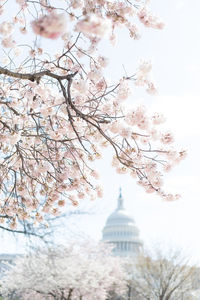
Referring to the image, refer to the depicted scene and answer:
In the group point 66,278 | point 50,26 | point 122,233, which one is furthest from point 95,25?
point 122,233

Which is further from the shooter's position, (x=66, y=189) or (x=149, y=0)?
(x=66, y=189)

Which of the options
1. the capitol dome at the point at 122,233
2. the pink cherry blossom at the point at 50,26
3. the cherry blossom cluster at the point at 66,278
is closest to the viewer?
the pink cherry blossom at the point at 50,26

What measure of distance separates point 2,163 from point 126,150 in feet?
5.04

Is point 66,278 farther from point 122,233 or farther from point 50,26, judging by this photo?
point 122,233

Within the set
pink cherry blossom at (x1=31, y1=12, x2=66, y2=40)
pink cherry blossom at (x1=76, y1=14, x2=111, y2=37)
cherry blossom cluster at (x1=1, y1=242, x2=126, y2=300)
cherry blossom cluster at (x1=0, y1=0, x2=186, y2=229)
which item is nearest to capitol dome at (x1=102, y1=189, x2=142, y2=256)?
cherry blossom cluster at (x1=1, y1=242, x2=126, y2=300)

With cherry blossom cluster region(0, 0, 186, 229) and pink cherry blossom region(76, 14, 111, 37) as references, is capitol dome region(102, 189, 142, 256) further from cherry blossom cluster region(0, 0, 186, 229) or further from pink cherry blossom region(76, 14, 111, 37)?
pink cherry blossom region(76, 14, 111, 37)

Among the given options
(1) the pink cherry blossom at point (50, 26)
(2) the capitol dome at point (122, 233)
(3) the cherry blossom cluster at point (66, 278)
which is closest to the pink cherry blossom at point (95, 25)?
(1) the pink cherry blossom at point (50, 26)

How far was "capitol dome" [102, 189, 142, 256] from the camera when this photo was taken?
67750 mm

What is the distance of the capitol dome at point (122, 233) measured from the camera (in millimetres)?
67750

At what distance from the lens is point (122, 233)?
67750mm

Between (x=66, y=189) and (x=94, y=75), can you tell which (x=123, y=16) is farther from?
(x=66, y=189)

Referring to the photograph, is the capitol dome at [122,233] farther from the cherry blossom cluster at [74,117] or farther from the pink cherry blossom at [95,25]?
the pink cherry blossom at [95,25]

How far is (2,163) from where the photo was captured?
15.0 ft

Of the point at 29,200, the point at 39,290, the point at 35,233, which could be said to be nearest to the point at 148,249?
the point at 39,290
